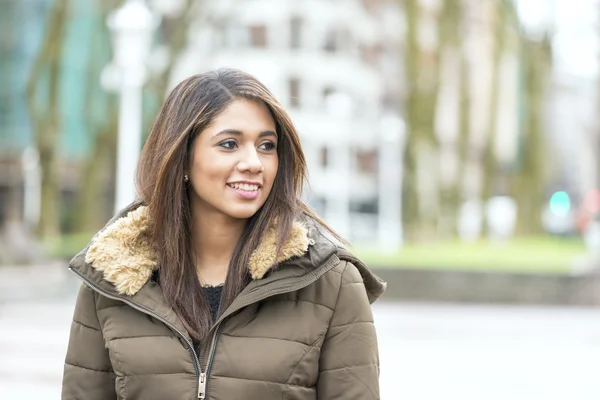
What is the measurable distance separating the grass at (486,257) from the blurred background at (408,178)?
80 millimetres

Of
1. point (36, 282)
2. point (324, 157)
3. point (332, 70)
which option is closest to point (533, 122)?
point (36, 282)

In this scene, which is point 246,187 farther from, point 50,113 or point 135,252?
point 50,113

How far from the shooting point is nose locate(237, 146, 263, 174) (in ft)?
9.98

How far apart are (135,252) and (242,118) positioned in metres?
0.49

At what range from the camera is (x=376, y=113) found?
68250mm

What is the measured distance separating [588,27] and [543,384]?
16481 mm

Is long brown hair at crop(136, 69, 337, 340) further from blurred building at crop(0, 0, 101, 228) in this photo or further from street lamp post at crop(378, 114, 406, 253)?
blurred building at crop(0, 0, 101, 228)

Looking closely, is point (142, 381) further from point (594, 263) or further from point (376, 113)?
point (376, 113)

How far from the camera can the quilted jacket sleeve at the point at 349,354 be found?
3000 mm

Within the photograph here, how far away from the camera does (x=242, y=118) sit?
3064 millimetres

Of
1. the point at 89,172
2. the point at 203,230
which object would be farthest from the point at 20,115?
the point at 203,230

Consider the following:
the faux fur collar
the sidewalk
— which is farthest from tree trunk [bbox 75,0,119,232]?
the faux fur collar

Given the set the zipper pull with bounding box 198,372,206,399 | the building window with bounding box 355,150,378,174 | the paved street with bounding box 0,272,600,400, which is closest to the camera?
the zipper pull with bounding box 198,372,206,399

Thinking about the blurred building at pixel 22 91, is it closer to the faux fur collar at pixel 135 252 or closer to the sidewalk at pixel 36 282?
the sidewalk at pixel 36 282
